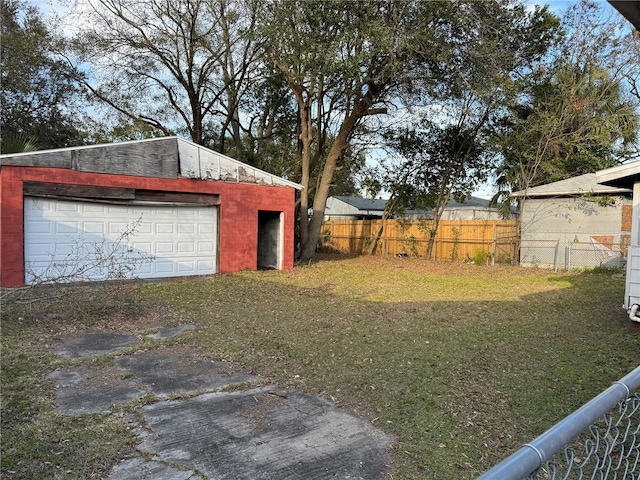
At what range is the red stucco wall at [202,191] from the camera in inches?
368

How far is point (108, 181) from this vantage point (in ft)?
35.1

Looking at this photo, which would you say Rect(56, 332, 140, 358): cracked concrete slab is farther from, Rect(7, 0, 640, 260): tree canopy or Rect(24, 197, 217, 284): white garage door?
Rect(7, 0, 640, 260): tree canopy

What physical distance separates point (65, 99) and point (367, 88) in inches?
537

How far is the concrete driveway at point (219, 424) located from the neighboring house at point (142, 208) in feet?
19.0

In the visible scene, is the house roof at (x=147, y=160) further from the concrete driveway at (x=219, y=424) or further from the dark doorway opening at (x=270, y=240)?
the concrete driveway at (x=219, y=424)

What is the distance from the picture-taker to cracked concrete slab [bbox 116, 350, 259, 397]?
4375 millimetres

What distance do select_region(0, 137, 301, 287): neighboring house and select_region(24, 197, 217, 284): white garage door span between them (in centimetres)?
2

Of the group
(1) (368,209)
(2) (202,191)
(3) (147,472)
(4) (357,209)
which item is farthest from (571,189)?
(4) (357,209)

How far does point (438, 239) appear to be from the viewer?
19984 mm

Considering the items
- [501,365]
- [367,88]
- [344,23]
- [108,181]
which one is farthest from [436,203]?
[501,365]

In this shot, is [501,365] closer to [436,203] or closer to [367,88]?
[367,88]

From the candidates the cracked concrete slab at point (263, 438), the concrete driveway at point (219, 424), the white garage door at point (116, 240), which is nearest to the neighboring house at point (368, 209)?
the white garage door at point (116, 240)

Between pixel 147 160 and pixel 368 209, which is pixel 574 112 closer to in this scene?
pixel 147 160

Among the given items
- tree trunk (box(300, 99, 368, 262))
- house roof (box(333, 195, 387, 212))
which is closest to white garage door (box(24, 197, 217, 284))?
tree trunk (box(300, 99, 368, 262))
